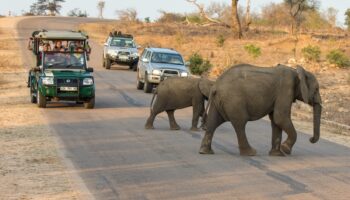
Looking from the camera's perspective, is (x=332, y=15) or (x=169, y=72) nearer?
(x=169, y=72)

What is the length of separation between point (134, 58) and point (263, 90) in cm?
2785

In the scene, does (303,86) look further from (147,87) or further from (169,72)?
(147,87)

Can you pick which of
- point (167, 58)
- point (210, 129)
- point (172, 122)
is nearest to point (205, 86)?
point (172, 122)

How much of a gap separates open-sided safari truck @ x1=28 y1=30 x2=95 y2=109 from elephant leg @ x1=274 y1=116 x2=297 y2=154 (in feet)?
31.4

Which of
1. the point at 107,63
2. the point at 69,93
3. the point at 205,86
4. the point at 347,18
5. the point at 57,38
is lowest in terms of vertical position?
the point at 107,63

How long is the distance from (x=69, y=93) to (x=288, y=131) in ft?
33.1

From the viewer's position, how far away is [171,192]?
34.1 feet

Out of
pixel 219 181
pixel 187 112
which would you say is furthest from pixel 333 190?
pixel 187 112

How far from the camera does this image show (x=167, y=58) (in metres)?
29.4

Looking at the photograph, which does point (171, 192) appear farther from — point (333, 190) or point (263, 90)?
point (263, 90)

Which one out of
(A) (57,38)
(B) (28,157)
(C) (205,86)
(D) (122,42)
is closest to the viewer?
(B) (28,157)

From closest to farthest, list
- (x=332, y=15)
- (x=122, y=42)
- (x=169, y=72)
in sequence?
(x=169, y=72)
(x=122, y=42)
(x=332, y=15)

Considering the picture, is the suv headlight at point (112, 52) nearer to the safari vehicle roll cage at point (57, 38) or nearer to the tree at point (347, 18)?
the safari vehicle roll cage at point (57, 38)

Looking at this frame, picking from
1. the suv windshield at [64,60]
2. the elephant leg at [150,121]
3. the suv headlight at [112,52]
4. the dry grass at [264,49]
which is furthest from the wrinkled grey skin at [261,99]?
the suv headlight at [112,52]
